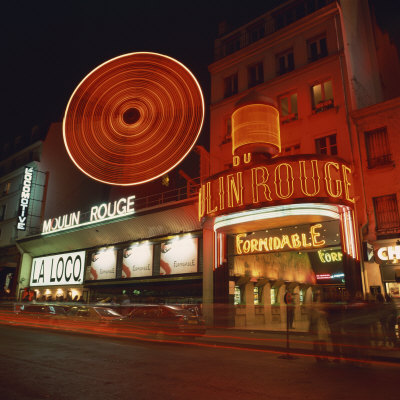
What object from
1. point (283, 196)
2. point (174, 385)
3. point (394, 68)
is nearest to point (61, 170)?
point (283, 196)

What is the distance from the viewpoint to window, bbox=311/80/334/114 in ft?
56.9

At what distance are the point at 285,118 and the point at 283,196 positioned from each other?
20.5 ft

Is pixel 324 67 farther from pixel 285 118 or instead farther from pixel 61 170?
pixel 61 170

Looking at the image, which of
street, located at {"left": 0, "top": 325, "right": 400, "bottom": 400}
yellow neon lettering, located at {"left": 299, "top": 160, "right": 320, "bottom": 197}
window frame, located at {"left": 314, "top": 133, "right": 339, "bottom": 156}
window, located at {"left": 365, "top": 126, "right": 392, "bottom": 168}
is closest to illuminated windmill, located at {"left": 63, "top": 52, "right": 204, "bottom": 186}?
window frame, located at {"left": 314, "top": 133, "right": 339, "bottom": 156}

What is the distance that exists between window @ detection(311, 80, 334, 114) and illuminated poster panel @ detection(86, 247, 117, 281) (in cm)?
1646

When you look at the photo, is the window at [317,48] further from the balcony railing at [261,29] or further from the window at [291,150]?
the window at [291,150]

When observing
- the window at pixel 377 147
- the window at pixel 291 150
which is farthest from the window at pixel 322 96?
the window at pixel 377 147

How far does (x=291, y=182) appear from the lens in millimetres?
14031

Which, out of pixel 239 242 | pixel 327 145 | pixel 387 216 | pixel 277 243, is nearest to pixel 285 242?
pixel 277 243

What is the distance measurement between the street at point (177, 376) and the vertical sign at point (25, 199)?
25.3 meters

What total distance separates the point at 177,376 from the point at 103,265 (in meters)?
20.8

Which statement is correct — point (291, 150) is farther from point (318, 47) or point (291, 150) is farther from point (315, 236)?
point (318, 47)

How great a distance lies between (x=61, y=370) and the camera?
6898 mm

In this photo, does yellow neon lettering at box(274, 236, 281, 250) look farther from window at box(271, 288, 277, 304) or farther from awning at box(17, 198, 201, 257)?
window at box(271, 288, 277, 304)
